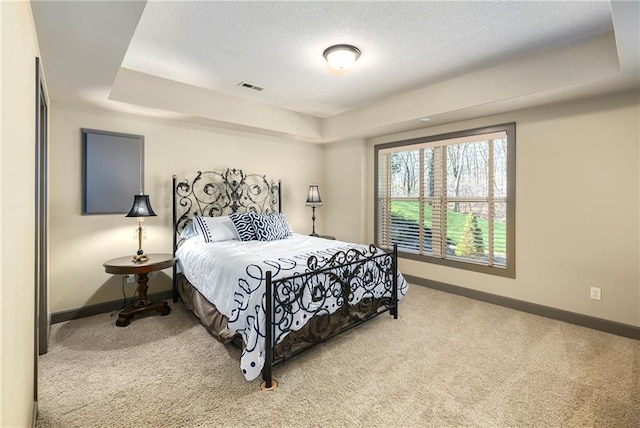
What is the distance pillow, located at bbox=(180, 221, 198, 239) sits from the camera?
12.4 ft

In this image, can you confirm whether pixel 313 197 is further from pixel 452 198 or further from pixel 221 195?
pixel 452 198

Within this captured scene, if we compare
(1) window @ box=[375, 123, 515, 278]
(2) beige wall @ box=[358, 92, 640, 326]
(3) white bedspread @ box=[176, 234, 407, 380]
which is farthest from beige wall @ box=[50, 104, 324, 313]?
(2) beige wall @ box=[358, 92, 640, 326]

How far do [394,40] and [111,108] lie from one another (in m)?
3.01

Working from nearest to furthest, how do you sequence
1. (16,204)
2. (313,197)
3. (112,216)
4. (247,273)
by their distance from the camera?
(16,204), (247,273), (112,216), (313,197)

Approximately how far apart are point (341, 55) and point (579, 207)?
112 inches

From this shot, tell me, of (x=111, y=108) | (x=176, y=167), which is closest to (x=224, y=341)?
(x=176, y=167)

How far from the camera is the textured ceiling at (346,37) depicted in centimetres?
221

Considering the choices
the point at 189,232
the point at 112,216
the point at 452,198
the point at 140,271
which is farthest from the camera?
the point at 452,198

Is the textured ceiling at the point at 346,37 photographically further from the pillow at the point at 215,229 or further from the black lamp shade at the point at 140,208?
the pillow at the point at 215,229

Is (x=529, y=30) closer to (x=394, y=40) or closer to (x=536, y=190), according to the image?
(x=394, y=40)

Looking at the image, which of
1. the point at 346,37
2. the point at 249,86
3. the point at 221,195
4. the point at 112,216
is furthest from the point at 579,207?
the point at 112,216

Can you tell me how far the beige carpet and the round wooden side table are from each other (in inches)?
6.3

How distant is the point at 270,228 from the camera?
396 cm

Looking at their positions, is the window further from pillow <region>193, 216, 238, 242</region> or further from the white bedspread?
pillow <region>193, 216, 238, 242</region>
